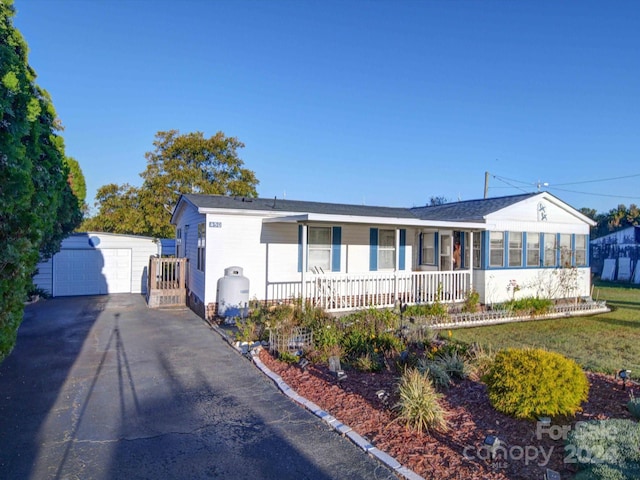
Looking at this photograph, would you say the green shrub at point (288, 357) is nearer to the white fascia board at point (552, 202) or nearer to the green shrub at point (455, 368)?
the green shrub at point (455, 368)

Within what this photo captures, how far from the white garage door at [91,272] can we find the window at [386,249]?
1079cm

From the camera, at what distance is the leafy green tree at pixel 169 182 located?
25062 mm

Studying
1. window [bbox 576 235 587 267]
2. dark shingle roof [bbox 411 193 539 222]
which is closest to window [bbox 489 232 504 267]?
dark shingle roof [bbox 411 193 539 222]

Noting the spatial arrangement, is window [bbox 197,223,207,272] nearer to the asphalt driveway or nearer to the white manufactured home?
the white manufactured home

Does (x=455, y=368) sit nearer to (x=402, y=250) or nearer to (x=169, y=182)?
(x=402, y=250)

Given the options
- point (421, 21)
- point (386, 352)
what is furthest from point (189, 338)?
point (421, 21)

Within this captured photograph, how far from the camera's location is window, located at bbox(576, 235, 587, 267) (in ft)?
51.3

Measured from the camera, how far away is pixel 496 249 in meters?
13.5

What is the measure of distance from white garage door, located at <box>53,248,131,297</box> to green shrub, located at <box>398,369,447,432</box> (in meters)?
15.7

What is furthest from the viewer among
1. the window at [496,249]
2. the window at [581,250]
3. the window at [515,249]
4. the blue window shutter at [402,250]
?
the window at [581,250]

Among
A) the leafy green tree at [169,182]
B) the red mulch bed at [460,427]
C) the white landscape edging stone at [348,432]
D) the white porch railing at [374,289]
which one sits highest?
the leafy green tree at [169,182]

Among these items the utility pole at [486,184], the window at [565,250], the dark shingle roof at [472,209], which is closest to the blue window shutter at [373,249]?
the dark shingle roof at [472,209]

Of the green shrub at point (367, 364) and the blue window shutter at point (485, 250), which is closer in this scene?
the green shrub at point (367, 364)

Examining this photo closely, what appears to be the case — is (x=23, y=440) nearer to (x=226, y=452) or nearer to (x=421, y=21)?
(x=226, y=452)
